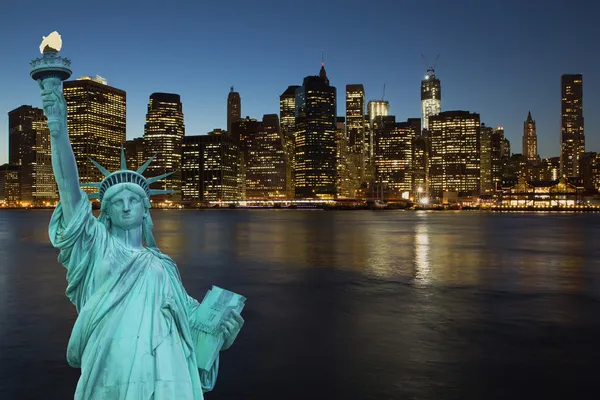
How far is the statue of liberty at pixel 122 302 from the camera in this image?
276 centimetres

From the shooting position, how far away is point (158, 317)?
2.86 meters

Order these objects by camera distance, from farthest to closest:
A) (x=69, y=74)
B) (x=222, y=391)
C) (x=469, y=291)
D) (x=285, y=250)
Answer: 1. (x=285, y=250)
2. (x=469, y=291)
3. (x=222, y=391)
4. (x=69, y=74)

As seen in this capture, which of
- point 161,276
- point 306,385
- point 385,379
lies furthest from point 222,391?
point 161,276

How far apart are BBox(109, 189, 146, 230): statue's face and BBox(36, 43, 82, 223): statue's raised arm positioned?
27 centimetres

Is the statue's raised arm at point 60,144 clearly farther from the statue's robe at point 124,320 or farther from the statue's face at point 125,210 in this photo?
the statue's face at point 125,210

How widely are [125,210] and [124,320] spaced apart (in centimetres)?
71

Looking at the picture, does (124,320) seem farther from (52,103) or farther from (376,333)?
(376,333)

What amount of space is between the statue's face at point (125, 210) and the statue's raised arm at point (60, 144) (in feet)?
0.88

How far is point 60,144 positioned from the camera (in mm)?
2898

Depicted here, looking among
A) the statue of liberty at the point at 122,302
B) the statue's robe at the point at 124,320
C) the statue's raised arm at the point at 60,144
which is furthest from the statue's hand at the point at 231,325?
the statue's raised arm at the point at 60,144

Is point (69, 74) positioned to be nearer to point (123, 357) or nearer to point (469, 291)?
point (123, 357)

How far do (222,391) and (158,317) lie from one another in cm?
616

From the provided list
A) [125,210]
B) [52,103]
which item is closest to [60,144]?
[52,103]

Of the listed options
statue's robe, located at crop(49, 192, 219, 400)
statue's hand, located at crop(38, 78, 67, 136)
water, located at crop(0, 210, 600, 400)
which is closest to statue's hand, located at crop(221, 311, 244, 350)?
statue's robe, located at crop(49, 192, 219, 400)
